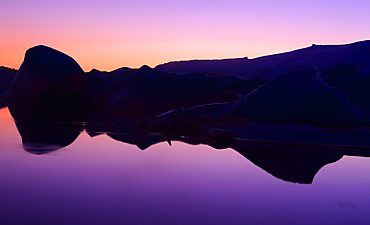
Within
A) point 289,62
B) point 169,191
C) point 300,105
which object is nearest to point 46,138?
point 169,191

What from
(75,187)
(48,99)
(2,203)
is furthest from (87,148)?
(48,99)

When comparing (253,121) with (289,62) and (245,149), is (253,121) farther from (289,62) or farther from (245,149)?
(289,62)

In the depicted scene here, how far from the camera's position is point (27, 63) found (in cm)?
1490

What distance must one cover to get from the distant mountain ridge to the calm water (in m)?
20.4

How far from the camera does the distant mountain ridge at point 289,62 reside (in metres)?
28.8

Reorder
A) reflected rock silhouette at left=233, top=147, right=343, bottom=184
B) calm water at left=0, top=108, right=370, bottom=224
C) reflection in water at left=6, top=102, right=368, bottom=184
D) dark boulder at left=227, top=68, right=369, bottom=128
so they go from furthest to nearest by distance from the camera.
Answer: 1. dark boulder at left=227, top=68, right=369, bottom=128
2. reflection in water at left=6, top=102, right=368, bottom=184
3. reflected rock silhouette at left=233, top=147, right=343, bottom=184
4. calm water at left=0, top=108, right=370, bottom=224

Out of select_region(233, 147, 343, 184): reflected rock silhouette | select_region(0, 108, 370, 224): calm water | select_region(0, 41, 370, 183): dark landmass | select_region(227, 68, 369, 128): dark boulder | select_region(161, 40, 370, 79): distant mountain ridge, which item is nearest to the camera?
select_region(0, 108, 370, 224): calm water

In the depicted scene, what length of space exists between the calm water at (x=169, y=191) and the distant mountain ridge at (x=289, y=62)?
20.4 meters

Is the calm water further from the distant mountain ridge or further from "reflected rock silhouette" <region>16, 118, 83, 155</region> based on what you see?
the distant mountain ridge

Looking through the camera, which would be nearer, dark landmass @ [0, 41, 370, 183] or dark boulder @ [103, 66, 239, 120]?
dark landmass @ [0, 41, 370, 183]

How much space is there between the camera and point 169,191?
202cm

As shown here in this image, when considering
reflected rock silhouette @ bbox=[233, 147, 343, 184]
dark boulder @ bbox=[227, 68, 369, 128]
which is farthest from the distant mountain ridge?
reflected rock silhouette @ bbox=[233, 147, 343, 184]

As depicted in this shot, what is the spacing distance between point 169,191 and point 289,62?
3348 centimetres

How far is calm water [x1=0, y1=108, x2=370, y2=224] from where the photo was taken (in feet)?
5.35
